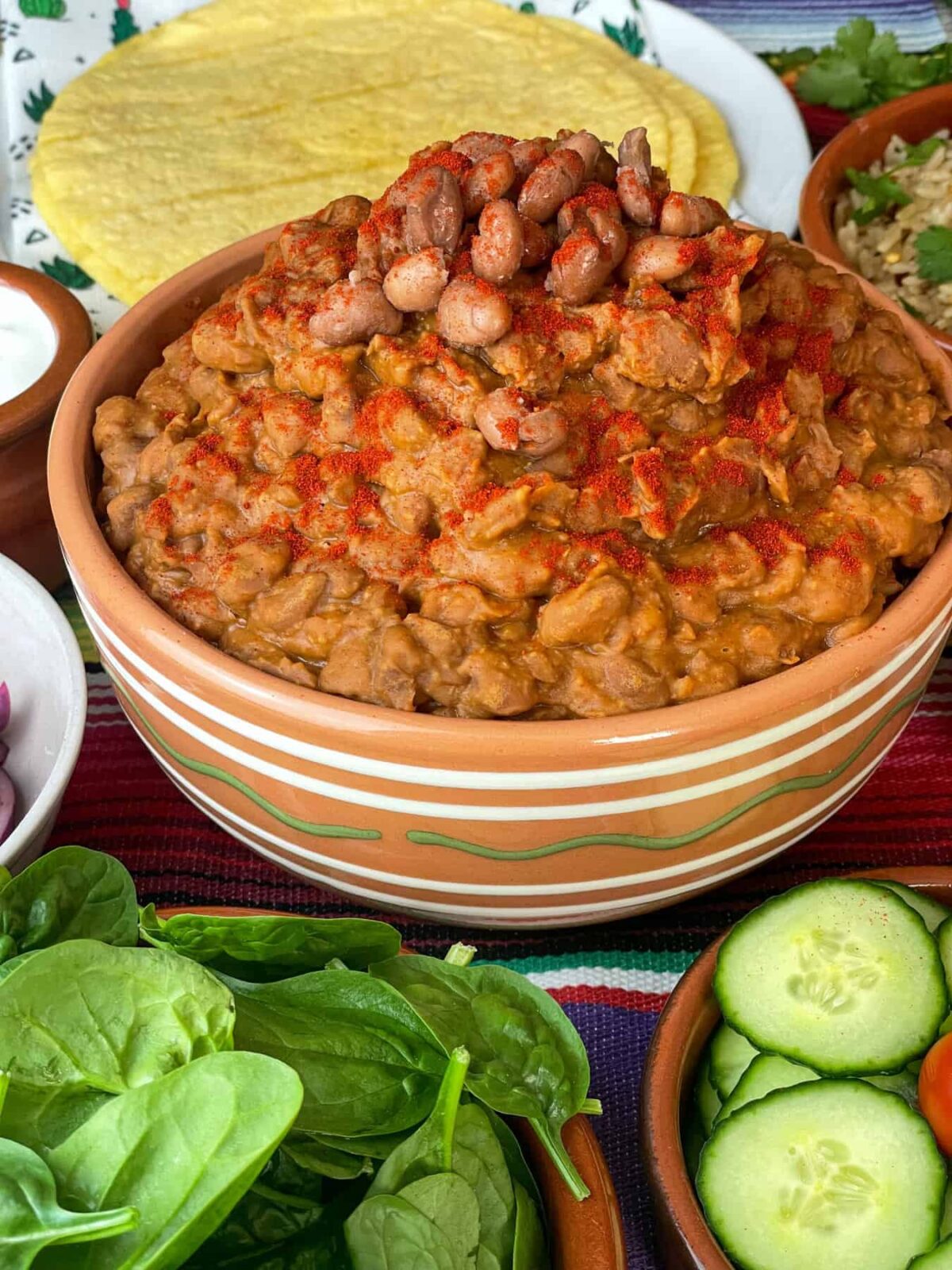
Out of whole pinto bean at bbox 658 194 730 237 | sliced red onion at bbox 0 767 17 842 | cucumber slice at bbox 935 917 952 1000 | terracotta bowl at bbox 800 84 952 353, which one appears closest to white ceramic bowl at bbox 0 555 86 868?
sliced red onion at bbox 0 767 17 842

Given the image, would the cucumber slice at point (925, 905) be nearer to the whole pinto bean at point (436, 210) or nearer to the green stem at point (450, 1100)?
the green stem at point (450, 1100)

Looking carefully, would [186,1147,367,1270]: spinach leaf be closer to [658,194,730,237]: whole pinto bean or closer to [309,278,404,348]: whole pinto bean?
[309,278,404,348]: whole pinto bean

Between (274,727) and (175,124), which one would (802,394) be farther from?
(175,124)

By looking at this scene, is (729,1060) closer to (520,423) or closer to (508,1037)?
(508,1037)

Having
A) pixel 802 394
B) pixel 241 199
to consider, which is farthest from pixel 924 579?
pixel 241 199

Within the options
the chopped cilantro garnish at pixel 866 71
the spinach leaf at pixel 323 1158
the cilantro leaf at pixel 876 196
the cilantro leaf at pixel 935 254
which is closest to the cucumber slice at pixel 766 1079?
the spinach leaf at pixel 323 1158
